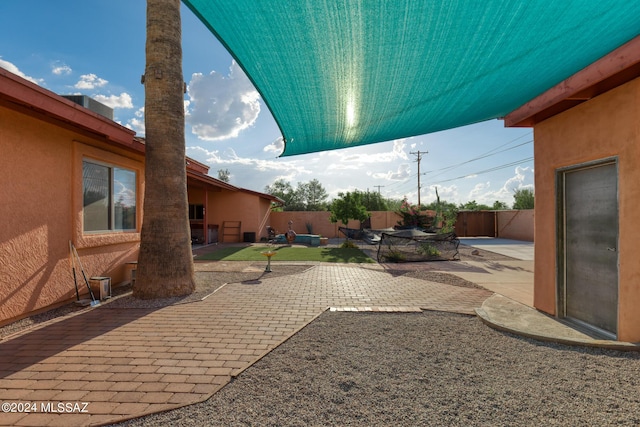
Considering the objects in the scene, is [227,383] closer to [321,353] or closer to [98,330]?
[321,353]

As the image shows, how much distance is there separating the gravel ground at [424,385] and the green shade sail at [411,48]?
309 centimetres

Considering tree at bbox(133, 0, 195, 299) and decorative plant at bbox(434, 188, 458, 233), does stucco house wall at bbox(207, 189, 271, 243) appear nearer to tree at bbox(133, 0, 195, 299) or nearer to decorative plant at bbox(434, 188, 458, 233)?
decorative plant at bbox(434, 188, 458, 233)

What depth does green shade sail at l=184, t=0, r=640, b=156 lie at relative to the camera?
9.07 feet

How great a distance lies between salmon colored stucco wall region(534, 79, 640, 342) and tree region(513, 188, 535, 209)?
58.1 metres

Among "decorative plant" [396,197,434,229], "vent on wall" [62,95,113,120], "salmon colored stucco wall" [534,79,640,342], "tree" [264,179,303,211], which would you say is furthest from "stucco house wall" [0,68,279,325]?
"tree" [264,179,303,211]

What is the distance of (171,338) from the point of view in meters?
3.57

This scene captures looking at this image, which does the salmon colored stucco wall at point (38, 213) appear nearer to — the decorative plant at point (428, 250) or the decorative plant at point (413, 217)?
the decorative plant at point (428, 250)

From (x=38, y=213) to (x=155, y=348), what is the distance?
2.96 meters

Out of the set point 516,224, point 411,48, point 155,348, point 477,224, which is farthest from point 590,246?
point 477,224

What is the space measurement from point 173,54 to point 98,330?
4.65 meters

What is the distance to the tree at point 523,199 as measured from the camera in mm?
53688

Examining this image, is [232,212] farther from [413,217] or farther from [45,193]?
[45,193]

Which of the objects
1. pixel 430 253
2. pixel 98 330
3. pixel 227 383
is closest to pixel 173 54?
pixel 98 330

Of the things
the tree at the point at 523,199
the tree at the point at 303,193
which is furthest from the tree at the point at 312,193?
the tree at the point at 523,199
